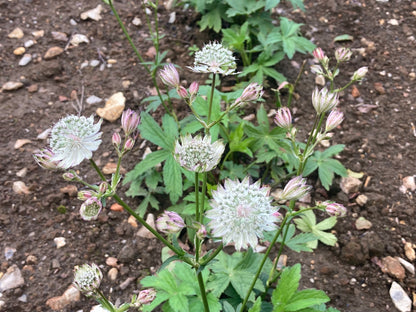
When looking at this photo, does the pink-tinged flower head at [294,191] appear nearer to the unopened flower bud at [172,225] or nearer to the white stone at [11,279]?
the unopened flower bud at [172,225]

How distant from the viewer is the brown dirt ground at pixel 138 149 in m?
2.32

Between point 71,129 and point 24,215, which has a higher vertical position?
point 71,129

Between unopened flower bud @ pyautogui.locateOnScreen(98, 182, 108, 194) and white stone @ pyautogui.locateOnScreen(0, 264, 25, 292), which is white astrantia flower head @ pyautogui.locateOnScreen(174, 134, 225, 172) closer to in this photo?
unopened flower bud @ pyautogui.locateOnScreen(98, 182, 108, 194)

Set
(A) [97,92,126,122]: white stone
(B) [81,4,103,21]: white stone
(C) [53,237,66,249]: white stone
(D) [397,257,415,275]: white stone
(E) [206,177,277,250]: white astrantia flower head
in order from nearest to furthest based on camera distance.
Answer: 1. (E) [206,177,277,250]: white astrantia flower head
2. (D) [397,257,415,275]: white stone
3. (C) [53,237,66,249]: white stone
4. (A) [97,92,126,122]: white stone
5. (B) [81,4,103,21]: white stone

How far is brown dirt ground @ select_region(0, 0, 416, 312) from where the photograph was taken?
2324mm

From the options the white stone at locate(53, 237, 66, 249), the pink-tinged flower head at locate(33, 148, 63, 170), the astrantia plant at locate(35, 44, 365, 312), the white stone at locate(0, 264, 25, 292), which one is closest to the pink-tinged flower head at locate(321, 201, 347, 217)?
the astrantia plant at locate(35, 44, 365, 312)

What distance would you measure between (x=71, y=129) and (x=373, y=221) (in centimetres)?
194

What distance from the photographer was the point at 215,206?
4.67 ft

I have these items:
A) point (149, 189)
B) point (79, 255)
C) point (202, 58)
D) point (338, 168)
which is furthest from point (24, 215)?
point (338, 168)

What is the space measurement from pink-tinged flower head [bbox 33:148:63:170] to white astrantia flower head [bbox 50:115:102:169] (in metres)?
0.01

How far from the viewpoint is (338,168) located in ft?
8.34

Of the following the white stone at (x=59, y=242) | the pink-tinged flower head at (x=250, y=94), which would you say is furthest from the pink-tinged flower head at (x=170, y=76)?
the white stone at (x=59, y=242)

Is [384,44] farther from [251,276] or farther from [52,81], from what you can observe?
[52,81]

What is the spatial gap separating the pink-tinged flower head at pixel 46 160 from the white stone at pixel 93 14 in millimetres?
2592
